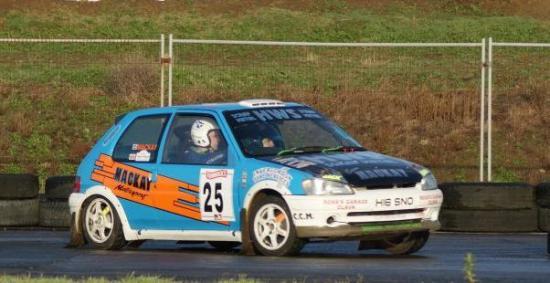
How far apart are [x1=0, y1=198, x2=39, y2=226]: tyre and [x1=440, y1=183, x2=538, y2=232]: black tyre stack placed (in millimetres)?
4370

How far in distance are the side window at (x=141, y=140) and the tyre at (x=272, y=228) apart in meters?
1.41

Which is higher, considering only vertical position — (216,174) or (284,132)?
(284,132)

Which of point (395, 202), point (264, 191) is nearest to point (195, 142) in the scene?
point (264, 191)

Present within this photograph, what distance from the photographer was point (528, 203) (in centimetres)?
1497

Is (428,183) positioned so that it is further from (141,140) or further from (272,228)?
(141,140)

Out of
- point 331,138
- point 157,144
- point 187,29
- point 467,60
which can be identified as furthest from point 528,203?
point 187,29

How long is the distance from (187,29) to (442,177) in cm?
1885

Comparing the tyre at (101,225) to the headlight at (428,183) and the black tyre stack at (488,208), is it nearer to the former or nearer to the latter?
the headlight at (428,183)

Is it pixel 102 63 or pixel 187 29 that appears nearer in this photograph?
pixel 102 63

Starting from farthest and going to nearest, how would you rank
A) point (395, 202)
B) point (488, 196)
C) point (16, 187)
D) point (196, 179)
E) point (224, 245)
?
point (16, 187) < point (488, 196) < point (224, 245) < point (196, 179) < point (395, 202)

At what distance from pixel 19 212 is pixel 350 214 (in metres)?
5.46

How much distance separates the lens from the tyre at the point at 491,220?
1503 cm

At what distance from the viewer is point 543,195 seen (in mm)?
14906

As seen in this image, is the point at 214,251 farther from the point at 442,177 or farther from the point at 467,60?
the point at 467,60
